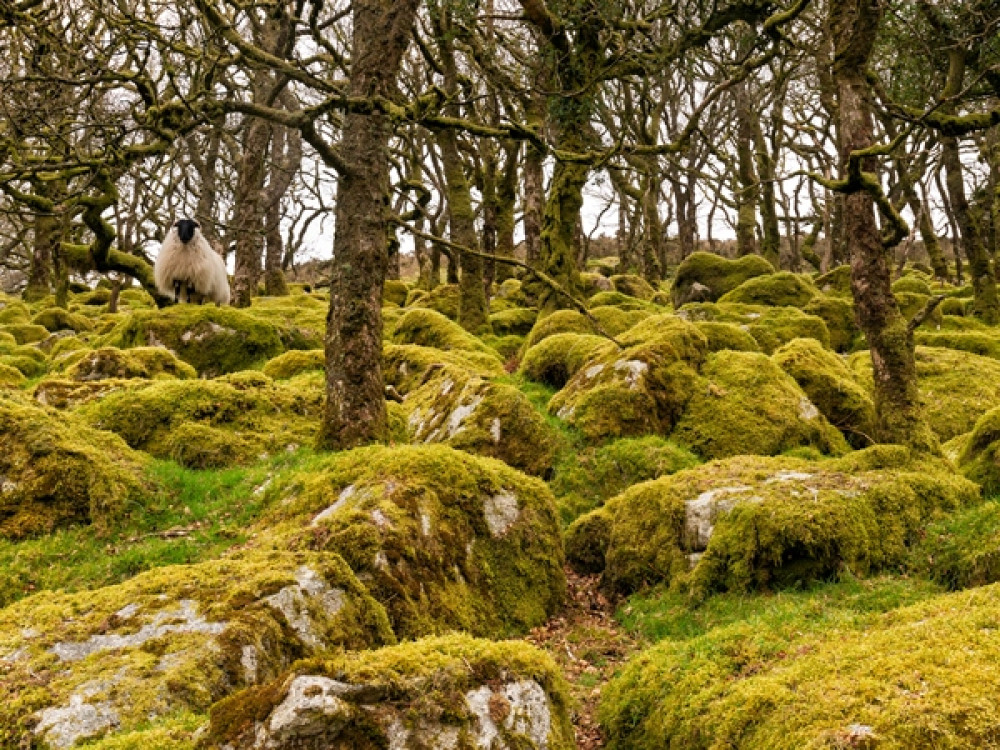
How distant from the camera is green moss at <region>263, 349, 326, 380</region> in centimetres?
1405

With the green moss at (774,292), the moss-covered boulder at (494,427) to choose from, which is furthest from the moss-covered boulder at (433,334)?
the green moss at (774,292)

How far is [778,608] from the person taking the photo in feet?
19.5

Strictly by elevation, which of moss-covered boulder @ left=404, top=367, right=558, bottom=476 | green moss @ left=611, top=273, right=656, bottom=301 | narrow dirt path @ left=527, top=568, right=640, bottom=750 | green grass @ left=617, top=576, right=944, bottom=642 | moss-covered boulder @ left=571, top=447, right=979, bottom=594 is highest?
green moss @ left=611, top=273, right=656, bottom=301

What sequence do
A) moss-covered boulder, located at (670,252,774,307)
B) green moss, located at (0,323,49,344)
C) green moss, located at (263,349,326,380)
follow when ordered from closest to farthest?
green moss, located at (263,349,326,380), green moss, located at (0,323,49,344), moss-covered boulder, located at (670,252,774,307)

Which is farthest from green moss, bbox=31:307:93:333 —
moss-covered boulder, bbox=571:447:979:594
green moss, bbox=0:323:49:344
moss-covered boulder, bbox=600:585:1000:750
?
moss-covered boulder, bbox=600:585:1000:750

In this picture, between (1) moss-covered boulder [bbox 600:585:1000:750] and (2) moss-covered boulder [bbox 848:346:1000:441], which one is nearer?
(1) moss-covered boulder [bbox 600:585:1000:750]

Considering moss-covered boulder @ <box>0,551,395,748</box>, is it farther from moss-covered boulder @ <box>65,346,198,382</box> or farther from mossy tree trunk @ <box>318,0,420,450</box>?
moss-covered boulder @ <box>65,346,198,382</box>

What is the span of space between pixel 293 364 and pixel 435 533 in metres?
8.47

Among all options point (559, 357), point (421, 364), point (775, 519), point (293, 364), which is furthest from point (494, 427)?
point (293, 364)

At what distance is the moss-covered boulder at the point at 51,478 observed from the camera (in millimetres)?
7262

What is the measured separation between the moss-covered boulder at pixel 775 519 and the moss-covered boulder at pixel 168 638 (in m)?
3.17

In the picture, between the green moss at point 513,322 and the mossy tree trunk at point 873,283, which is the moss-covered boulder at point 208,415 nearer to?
the mossy tree trunk at point 873,283

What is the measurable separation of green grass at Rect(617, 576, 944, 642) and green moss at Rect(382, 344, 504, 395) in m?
6.25

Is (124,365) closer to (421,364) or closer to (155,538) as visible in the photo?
(421,364)
